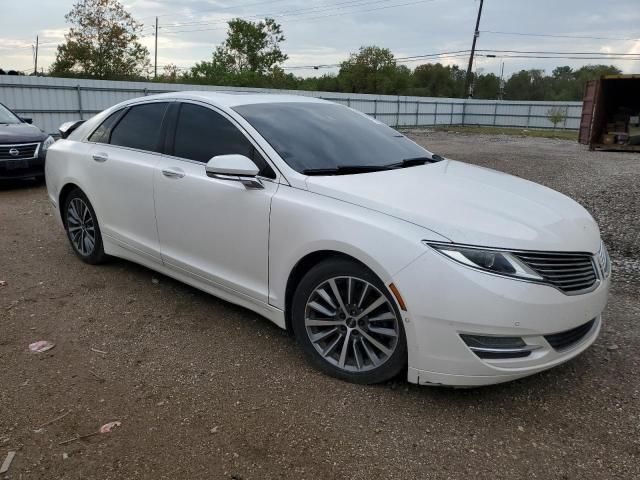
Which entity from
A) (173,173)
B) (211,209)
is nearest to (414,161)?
(211,209)

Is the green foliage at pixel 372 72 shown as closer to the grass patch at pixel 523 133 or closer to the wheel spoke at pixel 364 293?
the grass patch at pixel 523 133

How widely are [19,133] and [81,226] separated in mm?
5362

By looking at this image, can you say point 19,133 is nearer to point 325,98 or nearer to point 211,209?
point 211,209

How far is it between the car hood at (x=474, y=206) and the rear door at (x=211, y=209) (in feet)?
1.53

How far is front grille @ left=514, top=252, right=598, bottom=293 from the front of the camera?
8.50 ft

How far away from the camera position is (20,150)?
9000 millimetres

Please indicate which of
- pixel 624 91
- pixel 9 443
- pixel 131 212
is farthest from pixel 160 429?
pixel 624 91

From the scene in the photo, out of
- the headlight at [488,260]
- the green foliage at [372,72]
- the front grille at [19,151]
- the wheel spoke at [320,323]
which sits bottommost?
the wheel spoke at [320,323]

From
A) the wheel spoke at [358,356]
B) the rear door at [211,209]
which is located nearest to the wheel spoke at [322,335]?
the wheel spoke at [358,356]

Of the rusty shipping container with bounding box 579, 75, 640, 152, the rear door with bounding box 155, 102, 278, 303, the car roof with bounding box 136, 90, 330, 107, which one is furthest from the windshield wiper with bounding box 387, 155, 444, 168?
the rusty shipping container with bounding box 579, 75, 640, 152

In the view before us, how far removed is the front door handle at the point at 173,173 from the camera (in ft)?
12.4

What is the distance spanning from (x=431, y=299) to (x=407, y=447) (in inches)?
28.2

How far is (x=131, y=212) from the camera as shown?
427 cm

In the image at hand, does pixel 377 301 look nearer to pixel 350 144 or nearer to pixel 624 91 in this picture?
pixel 350 144
